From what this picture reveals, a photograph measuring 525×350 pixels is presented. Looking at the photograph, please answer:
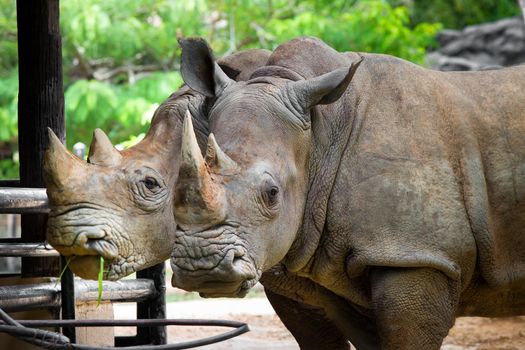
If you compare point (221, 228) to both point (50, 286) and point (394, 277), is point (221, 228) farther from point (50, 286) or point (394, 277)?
point (50, 286)

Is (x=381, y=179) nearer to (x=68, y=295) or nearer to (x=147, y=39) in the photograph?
(x=68, y=295)

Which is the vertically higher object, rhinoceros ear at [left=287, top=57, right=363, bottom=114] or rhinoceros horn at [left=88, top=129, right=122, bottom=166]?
rhinoceros ear at [left=287, top=57, right=363, bottom=114]

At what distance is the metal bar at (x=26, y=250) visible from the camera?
524cm

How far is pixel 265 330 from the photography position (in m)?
8.60

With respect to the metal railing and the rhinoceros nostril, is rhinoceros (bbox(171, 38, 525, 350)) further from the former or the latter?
the metal railing

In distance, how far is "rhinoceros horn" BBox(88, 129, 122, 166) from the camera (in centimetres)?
461

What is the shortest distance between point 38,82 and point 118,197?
2090 millimetres

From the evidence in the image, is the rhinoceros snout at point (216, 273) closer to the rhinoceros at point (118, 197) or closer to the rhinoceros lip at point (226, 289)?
the rhinoceros lip at point (226, 289)

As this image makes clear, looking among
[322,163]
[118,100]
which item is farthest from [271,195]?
[118,100]

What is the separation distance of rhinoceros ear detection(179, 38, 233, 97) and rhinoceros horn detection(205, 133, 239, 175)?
641 mm

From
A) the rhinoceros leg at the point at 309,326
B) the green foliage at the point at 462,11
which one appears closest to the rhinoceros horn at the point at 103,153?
the rhinoceros leg at the point at 309,326

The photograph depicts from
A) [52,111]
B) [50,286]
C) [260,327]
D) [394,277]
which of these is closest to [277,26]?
[260,327]

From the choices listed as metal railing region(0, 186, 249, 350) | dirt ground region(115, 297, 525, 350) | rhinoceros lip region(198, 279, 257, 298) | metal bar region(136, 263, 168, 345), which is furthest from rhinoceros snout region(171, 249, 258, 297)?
dirt ground region(115, 297, 525, 350)

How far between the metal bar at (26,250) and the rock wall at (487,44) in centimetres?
1363
